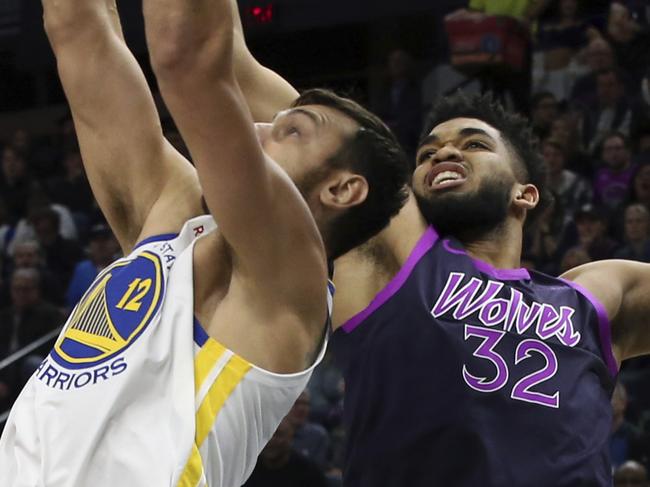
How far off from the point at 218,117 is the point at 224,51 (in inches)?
4.4

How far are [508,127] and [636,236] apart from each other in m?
3.10

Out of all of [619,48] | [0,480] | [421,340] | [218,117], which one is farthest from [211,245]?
[619,48]

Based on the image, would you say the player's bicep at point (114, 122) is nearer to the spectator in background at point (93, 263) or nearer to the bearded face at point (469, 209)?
the bearded face at point (469, 209)

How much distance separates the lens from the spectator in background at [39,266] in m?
7.69

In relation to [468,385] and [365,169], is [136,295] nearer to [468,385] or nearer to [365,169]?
[365,169]

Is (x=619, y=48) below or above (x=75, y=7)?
below

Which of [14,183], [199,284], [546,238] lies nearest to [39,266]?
[14,183]

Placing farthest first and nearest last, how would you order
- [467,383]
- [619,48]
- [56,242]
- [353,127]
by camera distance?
[56,242]
[619,48]
[467,383]
[353,127]

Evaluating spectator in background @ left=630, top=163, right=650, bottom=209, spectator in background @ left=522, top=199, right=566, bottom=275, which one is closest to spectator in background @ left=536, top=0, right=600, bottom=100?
spectator in background @ left=630, top=163, right=650, bottom=209

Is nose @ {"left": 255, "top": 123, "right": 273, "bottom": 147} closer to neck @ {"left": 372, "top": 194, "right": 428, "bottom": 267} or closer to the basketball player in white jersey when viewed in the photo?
the basketball player in white jersey

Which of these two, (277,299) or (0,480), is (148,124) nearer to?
(277,299)

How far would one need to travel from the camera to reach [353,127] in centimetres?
268

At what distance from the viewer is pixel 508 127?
352cm

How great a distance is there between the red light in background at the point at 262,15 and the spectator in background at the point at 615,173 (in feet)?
8.48
